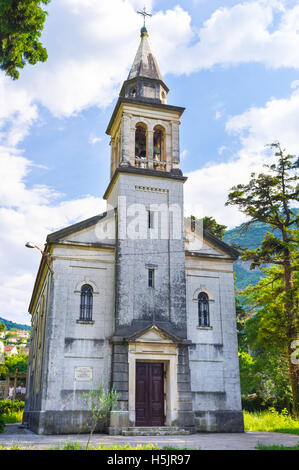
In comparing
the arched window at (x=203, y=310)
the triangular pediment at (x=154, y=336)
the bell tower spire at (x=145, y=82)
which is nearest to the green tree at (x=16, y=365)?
the arched window at (x=203, y=310)

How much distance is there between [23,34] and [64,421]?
50.1 ft

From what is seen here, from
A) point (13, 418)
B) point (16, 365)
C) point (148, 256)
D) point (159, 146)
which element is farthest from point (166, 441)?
point (16, 365)

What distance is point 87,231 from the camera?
22.7m

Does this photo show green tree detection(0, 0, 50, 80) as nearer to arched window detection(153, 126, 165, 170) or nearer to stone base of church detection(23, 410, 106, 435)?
arched window detection(153, 126, 165, 170)

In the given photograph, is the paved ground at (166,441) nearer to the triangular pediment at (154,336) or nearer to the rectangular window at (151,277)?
the triangular pediment at (154,336)

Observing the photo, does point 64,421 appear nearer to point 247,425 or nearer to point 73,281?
point 73,281

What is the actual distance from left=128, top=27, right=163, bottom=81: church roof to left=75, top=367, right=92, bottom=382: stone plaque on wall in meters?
16.8

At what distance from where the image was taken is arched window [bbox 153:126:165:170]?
83.4 feet

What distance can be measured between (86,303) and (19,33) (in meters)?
12.6

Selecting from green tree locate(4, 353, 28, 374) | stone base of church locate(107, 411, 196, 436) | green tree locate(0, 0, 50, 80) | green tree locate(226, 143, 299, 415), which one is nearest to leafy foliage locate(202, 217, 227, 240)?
green tree locate(226, 143, 299, 415)

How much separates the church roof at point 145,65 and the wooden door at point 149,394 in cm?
1658

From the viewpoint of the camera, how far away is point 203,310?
23406 mm

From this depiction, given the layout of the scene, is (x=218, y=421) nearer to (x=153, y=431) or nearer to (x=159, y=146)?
(x=153, y=431)
